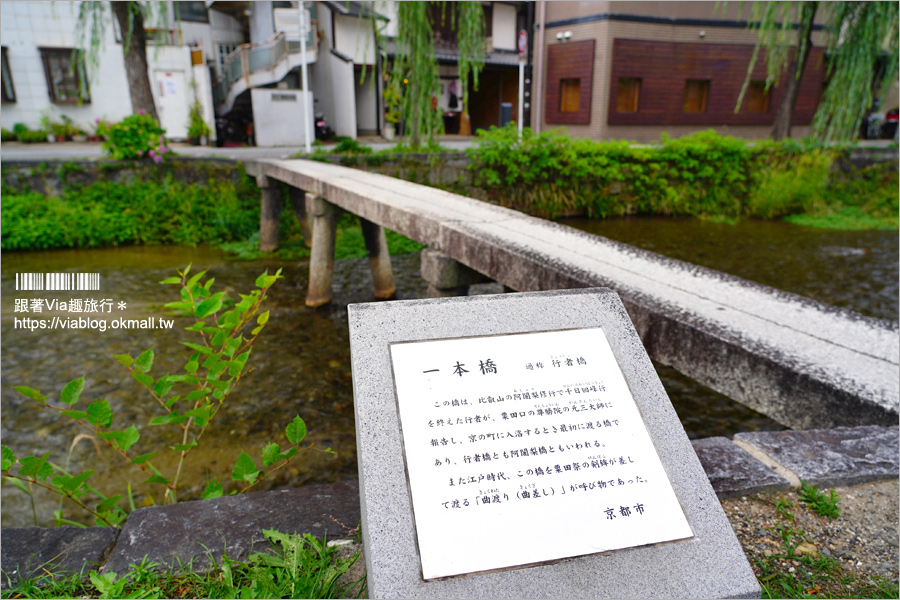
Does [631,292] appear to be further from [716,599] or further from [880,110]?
[880,110]

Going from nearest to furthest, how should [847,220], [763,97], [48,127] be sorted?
[847,220] → [48,127] → [763,97]

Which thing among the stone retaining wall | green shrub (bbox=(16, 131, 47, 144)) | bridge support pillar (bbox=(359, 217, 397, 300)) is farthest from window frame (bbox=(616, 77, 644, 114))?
the stone retaining wall

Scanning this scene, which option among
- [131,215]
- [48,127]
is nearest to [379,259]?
[131,215]

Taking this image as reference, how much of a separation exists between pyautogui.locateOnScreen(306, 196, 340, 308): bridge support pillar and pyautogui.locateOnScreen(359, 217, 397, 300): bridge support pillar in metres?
0.37

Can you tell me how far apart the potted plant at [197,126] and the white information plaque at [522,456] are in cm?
1603

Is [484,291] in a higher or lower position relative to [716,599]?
lower

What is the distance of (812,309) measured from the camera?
257 cm

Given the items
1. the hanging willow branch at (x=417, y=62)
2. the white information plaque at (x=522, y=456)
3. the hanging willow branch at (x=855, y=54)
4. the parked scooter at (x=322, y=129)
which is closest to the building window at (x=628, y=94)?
the hanging willow branch at (x=855, y=54)

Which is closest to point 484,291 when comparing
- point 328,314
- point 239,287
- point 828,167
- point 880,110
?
point 328,314

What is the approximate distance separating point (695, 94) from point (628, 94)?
2184 mm

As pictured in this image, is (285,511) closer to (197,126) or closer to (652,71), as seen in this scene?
(197,126)

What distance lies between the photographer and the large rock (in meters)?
1.69

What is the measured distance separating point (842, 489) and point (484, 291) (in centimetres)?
557

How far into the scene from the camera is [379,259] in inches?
267
